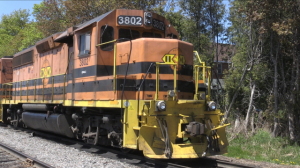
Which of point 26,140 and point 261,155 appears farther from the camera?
point 26,140

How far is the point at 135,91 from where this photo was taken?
587 centimetres

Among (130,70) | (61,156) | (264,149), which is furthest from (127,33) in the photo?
(264,149)

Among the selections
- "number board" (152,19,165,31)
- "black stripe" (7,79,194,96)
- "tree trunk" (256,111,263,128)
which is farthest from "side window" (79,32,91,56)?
"tree trunk" (256,111,263,128)

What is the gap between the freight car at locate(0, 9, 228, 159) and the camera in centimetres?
541

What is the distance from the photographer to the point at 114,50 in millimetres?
5926

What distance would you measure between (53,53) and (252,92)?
694 centimetres

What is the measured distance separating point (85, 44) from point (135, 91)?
1.89 meters

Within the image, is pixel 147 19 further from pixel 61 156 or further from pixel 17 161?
pixel 17 161

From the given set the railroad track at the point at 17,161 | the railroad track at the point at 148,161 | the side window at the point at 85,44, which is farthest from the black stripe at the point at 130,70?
the railroad track at the point at 17,161

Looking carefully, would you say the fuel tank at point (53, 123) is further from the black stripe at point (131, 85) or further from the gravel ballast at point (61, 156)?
the black stripe at point (131, 85)

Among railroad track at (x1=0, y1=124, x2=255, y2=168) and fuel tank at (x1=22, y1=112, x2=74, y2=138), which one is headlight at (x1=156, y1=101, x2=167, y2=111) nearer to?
railroad track at (x1=0, y1=124, x2=255, y2=168)

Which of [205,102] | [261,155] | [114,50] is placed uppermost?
[114,50]

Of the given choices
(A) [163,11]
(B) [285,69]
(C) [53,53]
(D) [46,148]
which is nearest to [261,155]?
(B) [285,69]

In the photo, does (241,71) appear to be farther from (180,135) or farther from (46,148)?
(46,148)
